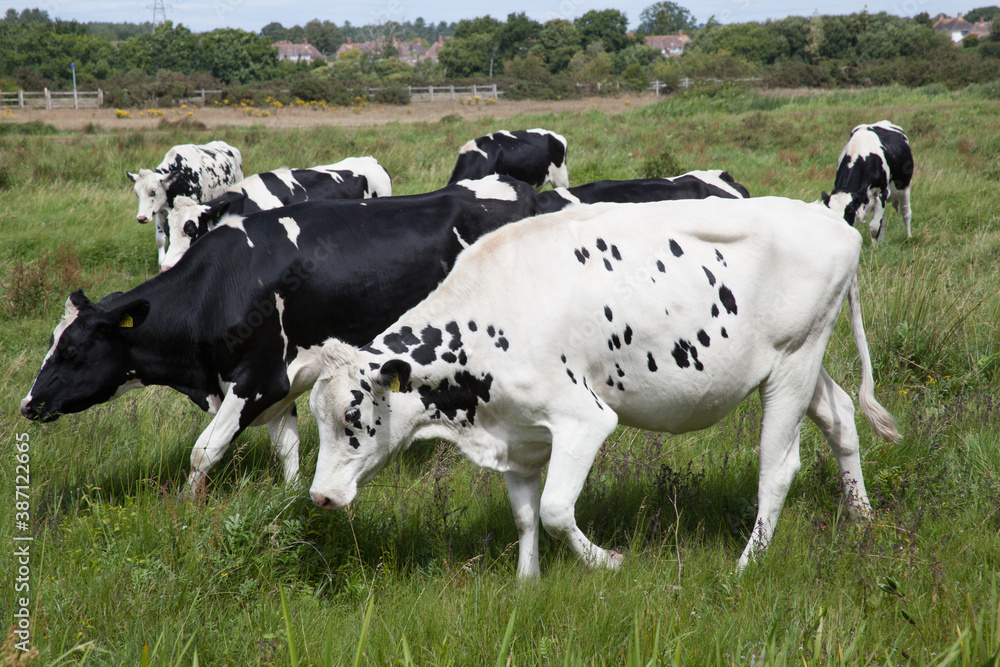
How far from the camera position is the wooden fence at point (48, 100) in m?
45.5

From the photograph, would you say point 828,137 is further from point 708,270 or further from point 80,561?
point 80,561

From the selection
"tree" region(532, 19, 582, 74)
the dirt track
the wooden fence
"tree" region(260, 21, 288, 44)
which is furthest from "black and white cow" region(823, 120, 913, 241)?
"tree" region(260, 21, 288, 44)

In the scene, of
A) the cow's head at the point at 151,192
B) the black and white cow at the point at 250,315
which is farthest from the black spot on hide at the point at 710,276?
the cow's head at the point at 151,192

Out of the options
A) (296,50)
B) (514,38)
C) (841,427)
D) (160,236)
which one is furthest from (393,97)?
(296,50)

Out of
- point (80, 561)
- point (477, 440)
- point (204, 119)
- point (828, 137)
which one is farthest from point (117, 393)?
point (204, 119)

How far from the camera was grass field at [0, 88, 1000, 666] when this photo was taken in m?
2.99

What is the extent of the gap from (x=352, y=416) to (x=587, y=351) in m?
1.13

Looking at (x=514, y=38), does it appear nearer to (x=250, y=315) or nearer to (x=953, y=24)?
(x=953, y=24)

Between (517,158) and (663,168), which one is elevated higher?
(517,158)

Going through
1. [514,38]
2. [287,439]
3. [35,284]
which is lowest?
[287,439]

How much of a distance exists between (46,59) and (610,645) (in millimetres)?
74924

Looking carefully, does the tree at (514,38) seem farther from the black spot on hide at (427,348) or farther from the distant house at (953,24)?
the black spot on hide at (427,348)

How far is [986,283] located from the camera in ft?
24.1

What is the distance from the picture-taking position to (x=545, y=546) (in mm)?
4254
